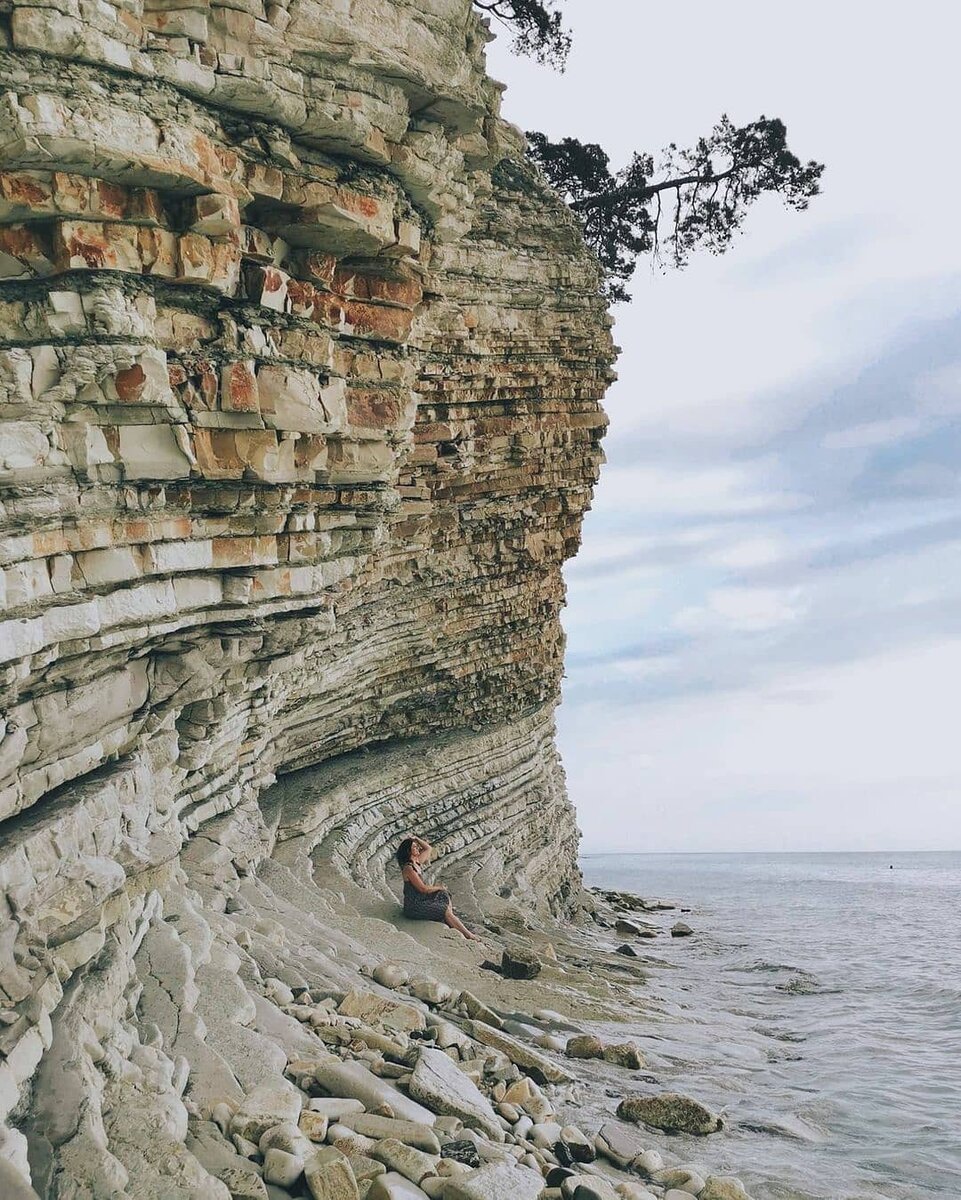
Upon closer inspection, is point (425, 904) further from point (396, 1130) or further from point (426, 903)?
point (396, 1130)

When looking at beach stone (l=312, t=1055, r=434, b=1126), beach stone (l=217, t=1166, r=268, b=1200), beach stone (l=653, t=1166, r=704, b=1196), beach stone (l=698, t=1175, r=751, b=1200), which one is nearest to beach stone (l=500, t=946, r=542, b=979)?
beach stone (l=653, t=1166, r=704, b=1196)

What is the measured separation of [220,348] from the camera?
5.63m

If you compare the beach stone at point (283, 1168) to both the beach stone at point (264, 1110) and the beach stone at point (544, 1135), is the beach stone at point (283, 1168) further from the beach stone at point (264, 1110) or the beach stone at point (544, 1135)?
the beach stone at point (544, 1135)

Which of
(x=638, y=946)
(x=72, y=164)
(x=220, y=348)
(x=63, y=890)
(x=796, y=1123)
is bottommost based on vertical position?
(x=638, y=946)

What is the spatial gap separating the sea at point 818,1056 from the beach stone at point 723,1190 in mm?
429

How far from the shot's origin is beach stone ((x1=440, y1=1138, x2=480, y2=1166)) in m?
4.36

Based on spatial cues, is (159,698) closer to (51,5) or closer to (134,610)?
(134,610)

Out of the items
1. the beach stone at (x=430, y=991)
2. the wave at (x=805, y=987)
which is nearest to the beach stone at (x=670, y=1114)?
the beach stone at (x=430, y=991)

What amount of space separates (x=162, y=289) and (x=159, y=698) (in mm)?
2853

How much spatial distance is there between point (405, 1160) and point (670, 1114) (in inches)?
111

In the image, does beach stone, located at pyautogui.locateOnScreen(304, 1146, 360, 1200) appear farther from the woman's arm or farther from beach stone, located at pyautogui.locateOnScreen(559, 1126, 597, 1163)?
the woman's arm

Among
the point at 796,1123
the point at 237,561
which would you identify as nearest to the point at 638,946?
the point at 796,1123

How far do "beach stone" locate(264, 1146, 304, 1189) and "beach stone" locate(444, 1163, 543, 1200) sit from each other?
65cm

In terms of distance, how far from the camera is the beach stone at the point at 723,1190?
5.05 meters
